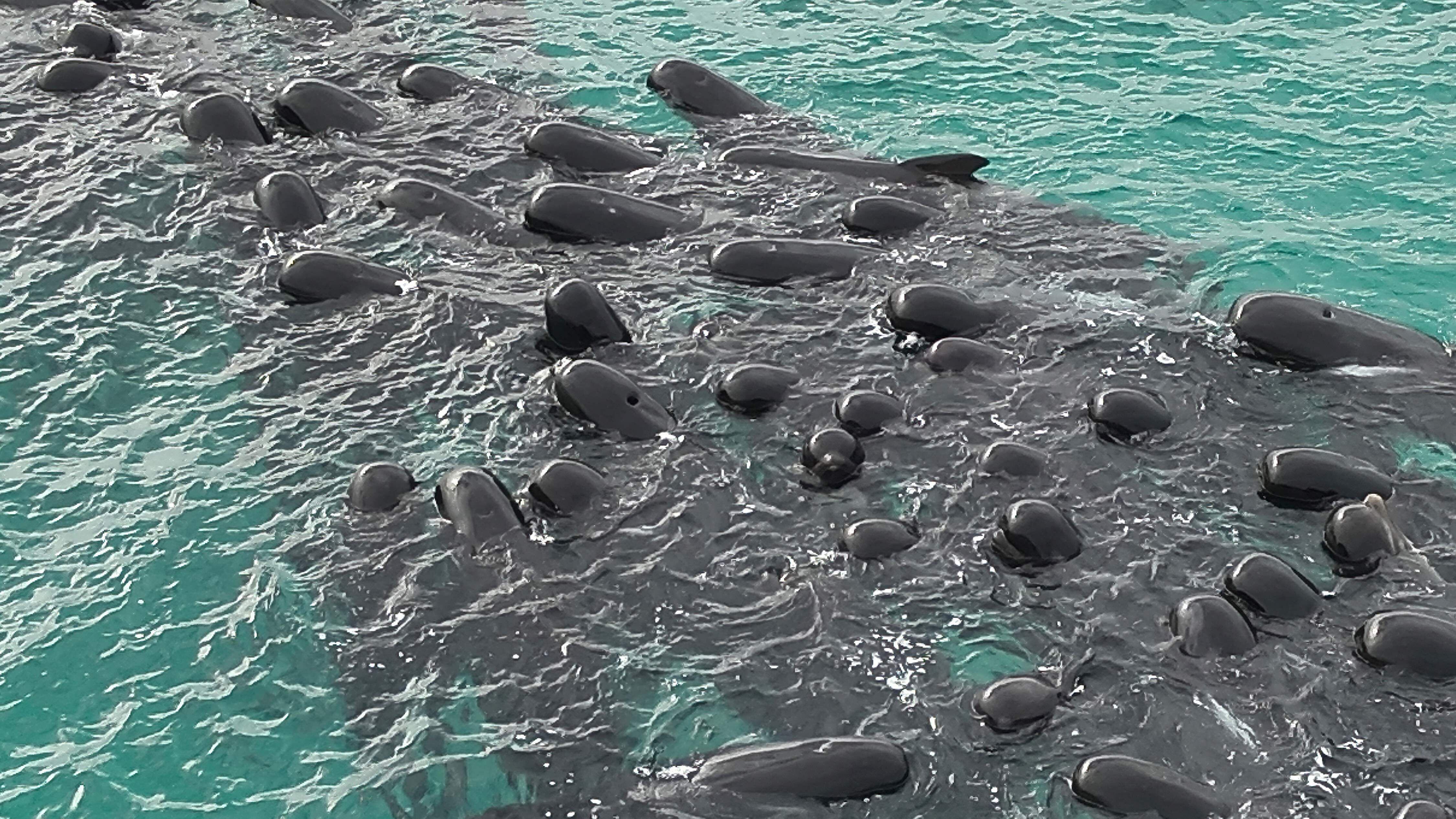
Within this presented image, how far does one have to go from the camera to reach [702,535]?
23.7 feet

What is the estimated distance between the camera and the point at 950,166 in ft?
33.2

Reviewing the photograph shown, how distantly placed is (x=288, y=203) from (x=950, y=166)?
14.0 ft

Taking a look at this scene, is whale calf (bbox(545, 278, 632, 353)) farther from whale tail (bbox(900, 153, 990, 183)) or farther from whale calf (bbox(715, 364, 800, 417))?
whale tail (bbox(900, 153, 990, 183))

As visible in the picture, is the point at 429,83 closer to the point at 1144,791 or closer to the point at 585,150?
the point at 585,150

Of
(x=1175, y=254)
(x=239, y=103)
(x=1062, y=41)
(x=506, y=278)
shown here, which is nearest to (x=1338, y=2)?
(x=1062, y=41)

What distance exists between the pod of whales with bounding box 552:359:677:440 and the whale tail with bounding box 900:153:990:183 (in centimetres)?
328

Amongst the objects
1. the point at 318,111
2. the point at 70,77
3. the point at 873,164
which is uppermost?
the point at 873,164

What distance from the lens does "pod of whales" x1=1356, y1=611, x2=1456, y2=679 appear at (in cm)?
628

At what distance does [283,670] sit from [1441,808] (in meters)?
4.74

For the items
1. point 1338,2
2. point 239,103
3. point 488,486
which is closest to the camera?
point 488,486

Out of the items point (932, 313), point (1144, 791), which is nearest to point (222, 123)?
point (932, 313)

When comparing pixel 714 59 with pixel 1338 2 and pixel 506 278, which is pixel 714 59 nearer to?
pixel 506 278

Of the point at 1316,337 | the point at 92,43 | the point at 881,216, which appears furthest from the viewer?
the point at 92,43

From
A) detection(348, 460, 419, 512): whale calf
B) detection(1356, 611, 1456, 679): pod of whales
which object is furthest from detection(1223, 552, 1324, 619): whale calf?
detection(348, 460, 419, 512): whale calf
